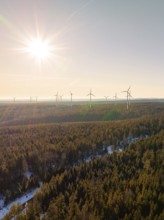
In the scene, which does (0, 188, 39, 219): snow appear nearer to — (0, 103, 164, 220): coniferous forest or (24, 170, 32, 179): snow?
(0, 103, 164, 220): coniferous forest

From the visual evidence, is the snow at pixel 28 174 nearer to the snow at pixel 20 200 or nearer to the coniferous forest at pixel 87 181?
the coniferous forest at pixel 87 181

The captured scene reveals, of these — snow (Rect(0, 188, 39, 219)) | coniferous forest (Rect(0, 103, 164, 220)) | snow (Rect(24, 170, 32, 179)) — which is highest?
coniferous forest (Rect(0, 103, 164, 220))

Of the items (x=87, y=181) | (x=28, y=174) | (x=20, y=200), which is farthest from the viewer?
(x=28, y=174)

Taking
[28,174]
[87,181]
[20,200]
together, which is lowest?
[20,200]

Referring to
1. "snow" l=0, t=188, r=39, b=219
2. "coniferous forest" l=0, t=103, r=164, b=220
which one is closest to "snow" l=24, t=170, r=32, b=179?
"coniferous forest" l=0, t=103, r=164, b=220

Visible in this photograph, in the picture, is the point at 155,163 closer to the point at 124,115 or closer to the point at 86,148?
the point at 86,148

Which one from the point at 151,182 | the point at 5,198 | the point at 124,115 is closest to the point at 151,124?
the point at 151,182

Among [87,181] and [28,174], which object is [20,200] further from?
[87,181]

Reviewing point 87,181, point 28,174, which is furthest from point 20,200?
point 87,181

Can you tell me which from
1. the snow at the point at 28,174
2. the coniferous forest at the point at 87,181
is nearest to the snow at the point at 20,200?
the coniferous forest at the point at 87,181

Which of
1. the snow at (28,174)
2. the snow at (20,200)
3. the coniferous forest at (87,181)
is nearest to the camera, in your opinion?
the coniferous forest at (87,181)

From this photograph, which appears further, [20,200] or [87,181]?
[20,200]
